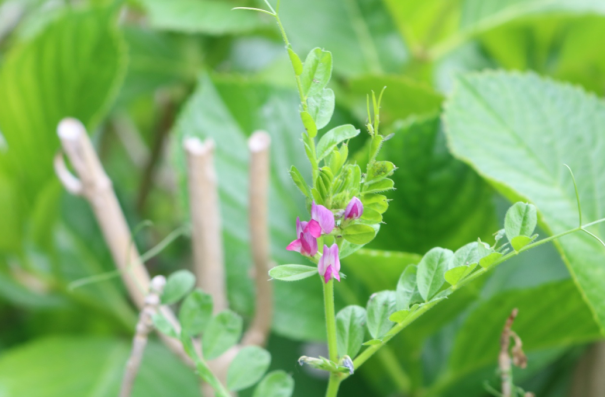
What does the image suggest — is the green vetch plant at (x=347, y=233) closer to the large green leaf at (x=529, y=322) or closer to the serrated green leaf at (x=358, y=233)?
the serrated green leaf at (x=358, y=233)

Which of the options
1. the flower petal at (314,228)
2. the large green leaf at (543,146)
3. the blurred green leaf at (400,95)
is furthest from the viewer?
the blurred green leaf at (400,95)

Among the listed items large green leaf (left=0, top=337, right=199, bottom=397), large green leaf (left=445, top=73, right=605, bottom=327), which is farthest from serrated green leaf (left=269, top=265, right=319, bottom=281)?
large green leaf (left=0, top=337, right=199, bottom=397)

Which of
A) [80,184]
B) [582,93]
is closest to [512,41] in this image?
[582,93]

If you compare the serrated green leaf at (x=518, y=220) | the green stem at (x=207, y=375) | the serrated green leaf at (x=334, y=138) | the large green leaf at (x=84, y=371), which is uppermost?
the serrated green leaf at (x=334, y=138)

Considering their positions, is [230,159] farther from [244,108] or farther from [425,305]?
[425,305]

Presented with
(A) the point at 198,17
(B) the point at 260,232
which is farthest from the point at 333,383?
(A) the point at 198,17

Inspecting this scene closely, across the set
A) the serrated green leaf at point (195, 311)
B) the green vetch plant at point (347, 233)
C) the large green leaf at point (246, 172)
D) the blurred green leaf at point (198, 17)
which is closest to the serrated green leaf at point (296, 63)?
the green vetch plant at point (347, 233)

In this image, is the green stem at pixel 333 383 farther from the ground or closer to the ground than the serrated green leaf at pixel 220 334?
farther from the ground
